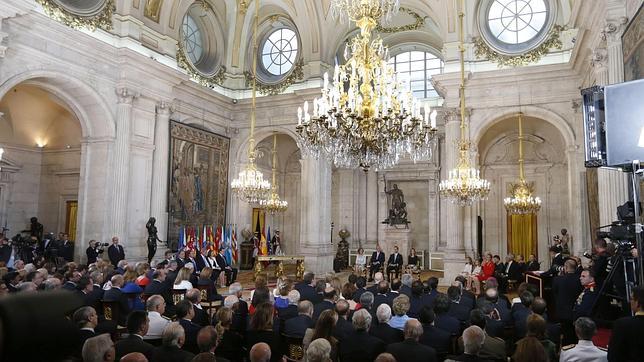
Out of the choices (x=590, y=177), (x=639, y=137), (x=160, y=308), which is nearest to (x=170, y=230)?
(x=160, y=308)

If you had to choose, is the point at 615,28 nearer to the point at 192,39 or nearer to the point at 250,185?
the point at 250,185

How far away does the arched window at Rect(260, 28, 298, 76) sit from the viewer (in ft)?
58.1

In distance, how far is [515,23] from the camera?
14039 mm

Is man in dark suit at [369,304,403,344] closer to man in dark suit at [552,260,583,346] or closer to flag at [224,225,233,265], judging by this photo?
man in dark suit at [552,260,583,346]

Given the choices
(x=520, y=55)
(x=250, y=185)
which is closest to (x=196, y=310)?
(x=250, y=185)

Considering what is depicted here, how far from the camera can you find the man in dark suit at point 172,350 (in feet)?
11.5

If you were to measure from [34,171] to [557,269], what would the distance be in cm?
1561

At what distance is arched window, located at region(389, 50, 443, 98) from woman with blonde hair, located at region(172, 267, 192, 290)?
13521 millimetres

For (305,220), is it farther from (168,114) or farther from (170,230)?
(168,114)

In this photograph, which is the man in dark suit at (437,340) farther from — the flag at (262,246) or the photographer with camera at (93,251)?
the flag at (262,246)

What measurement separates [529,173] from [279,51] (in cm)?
987

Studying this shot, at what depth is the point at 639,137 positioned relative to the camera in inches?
169

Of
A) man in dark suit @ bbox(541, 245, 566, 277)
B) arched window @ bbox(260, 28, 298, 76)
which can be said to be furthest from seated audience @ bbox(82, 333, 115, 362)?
arched window @ bbox(260, 28, 298, 76)

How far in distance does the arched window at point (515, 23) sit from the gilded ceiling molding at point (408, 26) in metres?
3.10
